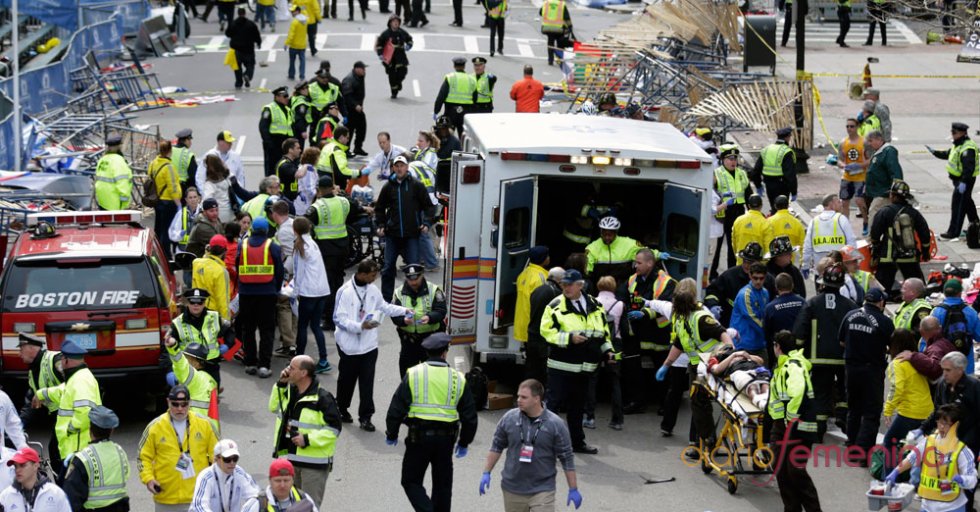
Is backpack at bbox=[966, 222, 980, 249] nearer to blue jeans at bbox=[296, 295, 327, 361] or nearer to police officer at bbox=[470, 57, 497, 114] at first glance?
police officer at bbox=[470, 57, 497, 114]

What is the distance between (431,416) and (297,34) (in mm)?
19905

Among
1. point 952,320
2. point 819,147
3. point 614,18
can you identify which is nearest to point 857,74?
point 819,147

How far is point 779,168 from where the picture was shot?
19047 millimetres

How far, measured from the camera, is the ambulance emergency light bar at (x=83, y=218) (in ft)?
46.1

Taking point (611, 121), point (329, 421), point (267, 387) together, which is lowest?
point (267, 387)

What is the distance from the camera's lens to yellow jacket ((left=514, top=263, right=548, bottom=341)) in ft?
45.2

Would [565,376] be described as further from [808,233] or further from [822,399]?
[808,233]

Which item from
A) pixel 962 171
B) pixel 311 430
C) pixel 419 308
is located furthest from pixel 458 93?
pixel 311 430

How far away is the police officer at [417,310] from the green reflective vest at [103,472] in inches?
151

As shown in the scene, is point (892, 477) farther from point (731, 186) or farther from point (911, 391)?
point (731, 186)

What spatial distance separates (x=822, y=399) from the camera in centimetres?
1280

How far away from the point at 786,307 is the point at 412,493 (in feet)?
13.3

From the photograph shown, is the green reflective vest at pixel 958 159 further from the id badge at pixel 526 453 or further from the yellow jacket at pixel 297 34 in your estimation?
the yellow jacket at pixel 297 34

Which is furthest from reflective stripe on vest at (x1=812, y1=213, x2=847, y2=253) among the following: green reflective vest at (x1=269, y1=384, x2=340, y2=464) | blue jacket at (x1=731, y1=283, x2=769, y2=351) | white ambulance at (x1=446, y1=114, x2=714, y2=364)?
green reflective vest at (x1=269, y1=384, x2=340, y2=464)
